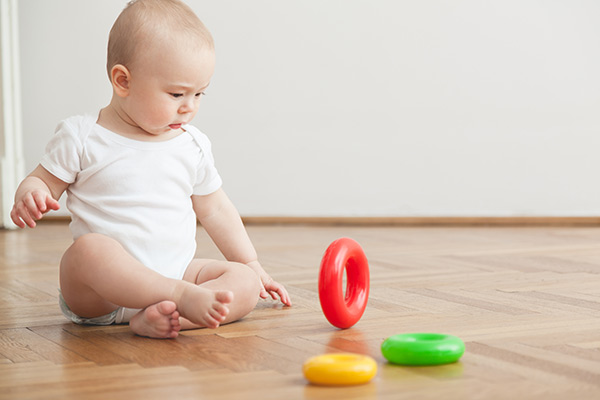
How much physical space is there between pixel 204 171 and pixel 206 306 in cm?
30

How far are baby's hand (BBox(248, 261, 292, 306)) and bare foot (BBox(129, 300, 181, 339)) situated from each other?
0.27 meters

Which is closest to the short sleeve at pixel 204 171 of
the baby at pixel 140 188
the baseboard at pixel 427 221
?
the baby at pixel 140 188

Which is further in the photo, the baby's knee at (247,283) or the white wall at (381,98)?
the white wall at (381,98)

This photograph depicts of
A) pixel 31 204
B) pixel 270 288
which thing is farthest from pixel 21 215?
pixel 270 288

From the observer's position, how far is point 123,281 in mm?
1107

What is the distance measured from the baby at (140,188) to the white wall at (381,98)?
69.3 inches

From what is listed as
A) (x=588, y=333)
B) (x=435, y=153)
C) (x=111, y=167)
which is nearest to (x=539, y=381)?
(x=588, y=333)

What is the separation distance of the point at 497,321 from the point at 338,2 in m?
2.01

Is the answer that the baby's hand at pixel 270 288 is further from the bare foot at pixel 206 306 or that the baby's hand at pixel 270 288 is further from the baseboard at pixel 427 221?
the baseboard at pixel 427 221

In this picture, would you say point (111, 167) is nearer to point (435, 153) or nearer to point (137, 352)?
point (137, 352)

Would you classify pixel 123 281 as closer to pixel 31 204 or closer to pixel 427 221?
pixel 31 204

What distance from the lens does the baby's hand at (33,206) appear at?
109 cm

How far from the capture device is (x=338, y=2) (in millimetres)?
2979

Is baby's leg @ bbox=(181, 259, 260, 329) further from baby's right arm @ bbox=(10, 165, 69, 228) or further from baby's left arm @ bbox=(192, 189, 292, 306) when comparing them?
baby's right arm @ bbox=(10, 165, 69, 228)
